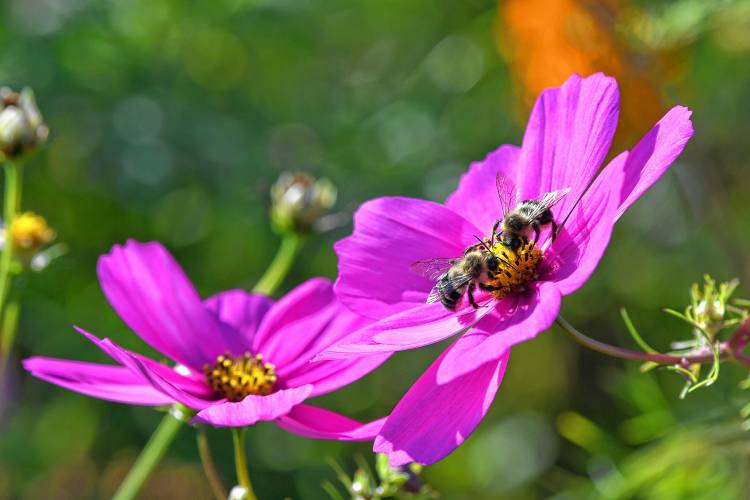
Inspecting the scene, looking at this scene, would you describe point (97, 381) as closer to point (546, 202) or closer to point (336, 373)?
point (336, 373)

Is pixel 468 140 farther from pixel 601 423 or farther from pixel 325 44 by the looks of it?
pixel 601 423

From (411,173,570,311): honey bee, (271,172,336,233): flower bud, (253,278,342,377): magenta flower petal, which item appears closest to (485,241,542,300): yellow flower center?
(411,173,570,311): honey bee

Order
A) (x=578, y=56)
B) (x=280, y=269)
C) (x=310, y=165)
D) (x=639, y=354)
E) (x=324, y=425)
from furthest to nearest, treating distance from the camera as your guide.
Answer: (x=310, y=165), (x=578, y=56), (x=280, y=269), (x=324, y=425), (x=639, y=354)

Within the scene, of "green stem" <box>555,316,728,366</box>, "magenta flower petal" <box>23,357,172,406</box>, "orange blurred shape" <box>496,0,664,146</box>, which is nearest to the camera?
"green stem" <box>555,316,728,366</box>

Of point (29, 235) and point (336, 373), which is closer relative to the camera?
point (336, 373)

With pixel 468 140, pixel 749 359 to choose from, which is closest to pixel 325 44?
pixel 468 140

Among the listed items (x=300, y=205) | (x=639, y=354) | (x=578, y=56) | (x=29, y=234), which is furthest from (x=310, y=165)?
(x=639, y=354)

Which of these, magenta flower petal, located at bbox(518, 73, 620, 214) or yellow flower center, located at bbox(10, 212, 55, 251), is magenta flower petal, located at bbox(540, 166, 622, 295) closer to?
magenta flower petal, located at bbox(518, 73, 620, 214)
